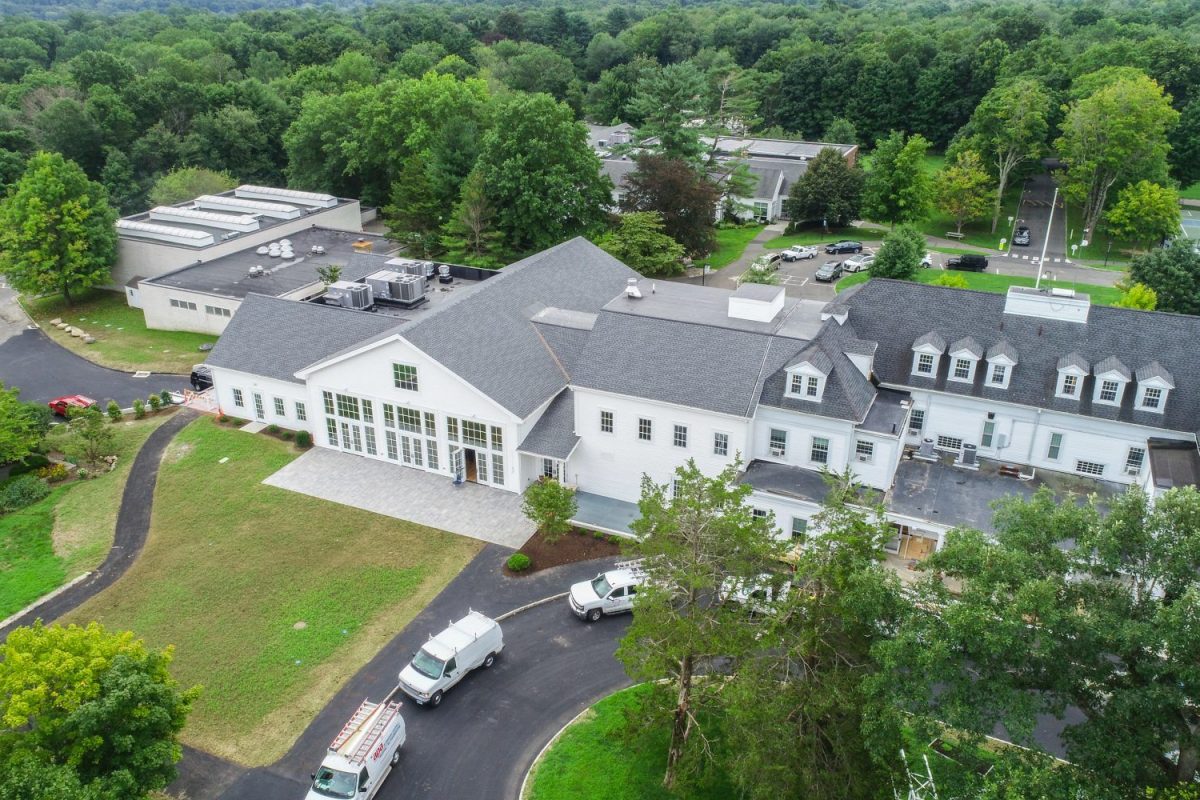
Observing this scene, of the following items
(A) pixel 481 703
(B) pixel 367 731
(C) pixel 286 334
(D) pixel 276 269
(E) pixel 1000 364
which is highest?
(E) pixel 1000 364

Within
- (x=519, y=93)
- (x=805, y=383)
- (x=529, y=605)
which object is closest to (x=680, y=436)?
(x=805, y=383)

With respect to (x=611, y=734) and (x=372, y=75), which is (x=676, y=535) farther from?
(x=372, y=75)

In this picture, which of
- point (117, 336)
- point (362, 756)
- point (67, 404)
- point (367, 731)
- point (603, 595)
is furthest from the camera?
point (117, 336)

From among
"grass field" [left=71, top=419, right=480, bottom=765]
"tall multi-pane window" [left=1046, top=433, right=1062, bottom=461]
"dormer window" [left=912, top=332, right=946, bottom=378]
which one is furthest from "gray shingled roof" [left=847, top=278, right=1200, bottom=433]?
"grass field" [left=71, top=419, right=480, bottom=765]

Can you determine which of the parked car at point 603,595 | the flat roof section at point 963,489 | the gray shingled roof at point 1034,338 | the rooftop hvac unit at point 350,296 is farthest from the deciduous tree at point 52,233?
the flat roof section at point 963,489

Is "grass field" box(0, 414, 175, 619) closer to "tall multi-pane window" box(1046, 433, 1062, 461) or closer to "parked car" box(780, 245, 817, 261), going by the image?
"tall multi-pane window" box(1046, 433, 1062, 461)

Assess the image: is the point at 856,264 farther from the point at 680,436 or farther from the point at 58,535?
the point at 58,535

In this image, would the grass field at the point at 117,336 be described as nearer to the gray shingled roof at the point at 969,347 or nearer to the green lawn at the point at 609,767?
the green lawn at the point at 609,767
